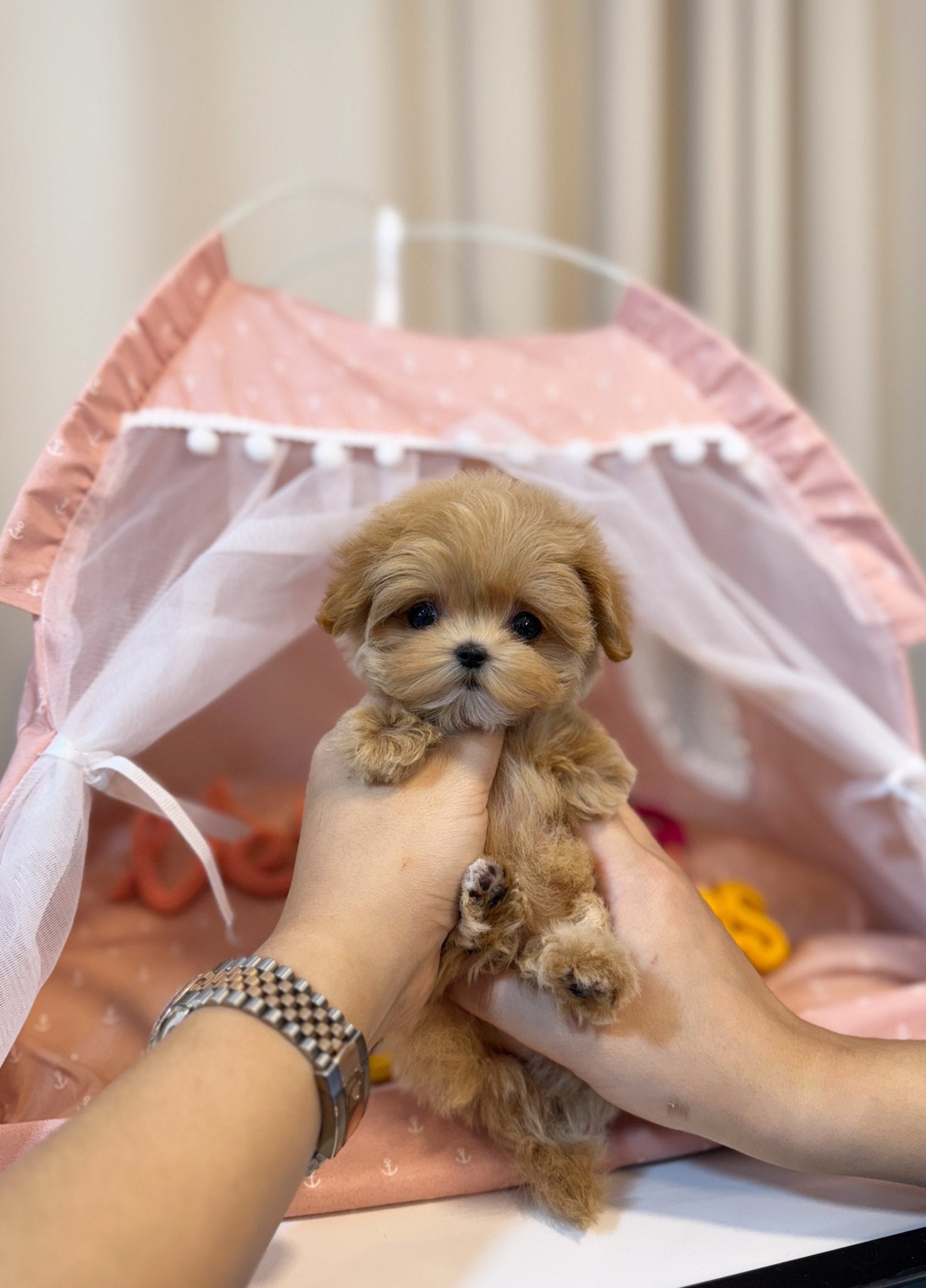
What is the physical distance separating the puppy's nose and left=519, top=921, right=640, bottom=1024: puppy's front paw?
31cm

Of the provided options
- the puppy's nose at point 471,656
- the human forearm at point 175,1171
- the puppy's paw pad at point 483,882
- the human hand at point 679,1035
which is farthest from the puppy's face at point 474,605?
the human forearm at point 175,1171

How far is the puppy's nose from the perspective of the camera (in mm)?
982

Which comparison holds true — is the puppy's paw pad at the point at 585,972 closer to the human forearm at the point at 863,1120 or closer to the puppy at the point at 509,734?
the puppy at the point at 509,734

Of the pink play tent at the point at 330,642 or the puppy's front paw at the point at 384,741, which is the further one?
the pink play tent at the point at 330,642

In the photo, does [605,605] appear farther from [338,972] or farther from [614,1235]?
[614,1235]

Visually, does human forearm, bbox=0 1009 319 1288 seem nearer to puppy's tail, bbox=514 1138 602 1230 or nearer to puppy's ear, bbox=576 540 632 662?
puppy's tail, bbox=514 1138 602 1230

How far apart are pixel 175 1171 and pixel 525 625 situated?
633mm

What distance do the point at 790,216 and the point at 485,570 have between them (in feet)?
7.08

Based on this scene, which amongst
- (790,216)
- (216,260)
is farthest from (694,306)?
(216,260)

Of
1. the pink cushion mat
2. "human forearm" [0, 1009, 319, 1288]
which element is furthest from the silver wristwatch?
the pink cushion mat

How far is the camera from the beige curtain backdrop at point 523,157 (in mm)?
2006

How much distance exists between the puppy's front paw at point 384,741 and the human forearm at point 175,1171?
0.98 feet

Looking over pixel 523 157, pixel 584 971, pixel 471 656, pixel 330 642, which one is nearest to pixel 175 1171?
pixel 584 971

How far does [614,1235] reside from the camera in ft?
3.51
